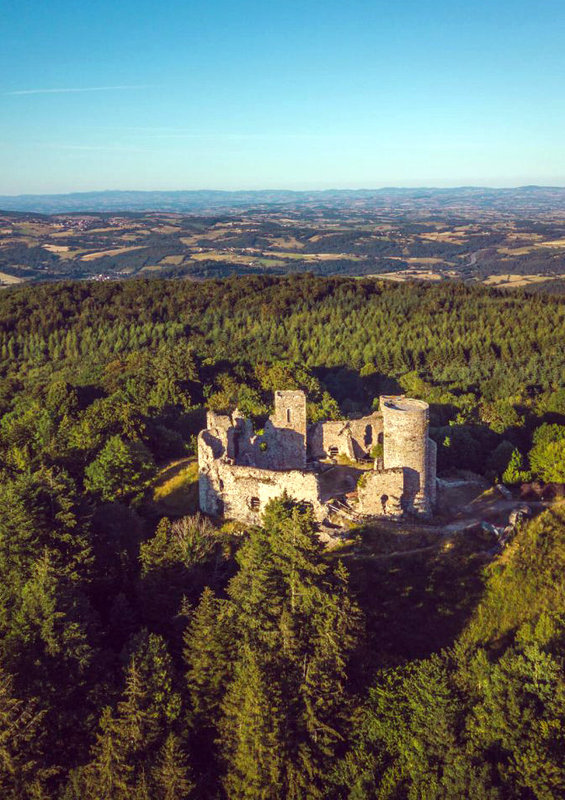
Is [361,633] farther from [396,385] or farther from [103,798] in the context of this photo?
[396,385]

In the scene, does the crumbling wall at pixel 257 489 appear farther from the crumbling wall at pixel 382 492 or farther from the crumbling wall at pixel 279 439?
the crumbling wall at pixel 279 439

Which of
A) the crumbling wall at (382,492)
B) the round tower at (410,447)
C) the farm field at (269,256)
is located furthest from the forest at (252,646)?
the farm field at (269,256)

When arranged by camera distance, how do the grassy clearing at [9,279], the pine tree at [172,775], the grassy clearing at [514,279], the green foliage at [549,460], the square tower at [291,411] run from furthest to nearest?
the grassy clearing at [9,279] → the grassy clearing at [514,279] → the green foliage at [549,460] → the square tower at [291,411] → the pine tree at [172,775]

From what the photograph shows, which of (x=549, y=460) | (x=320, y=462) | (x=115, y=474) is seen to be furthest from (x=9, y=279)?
(x=549, y=460)

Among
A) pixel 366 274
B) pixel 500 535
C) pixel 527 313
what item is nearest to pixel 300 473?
pixel 500 535

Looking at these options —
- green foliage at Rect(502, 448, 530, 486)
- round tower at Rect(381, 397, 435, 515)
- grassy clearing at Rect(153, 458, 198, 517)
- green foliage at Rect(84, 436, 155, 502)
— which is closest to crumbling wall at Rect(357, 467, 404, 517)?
round tower at Rect(381, 397, 435, 515)

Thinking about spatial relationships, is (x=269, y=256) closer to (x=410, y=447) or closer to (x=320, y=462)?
(x=320, y=462)
